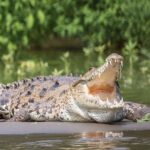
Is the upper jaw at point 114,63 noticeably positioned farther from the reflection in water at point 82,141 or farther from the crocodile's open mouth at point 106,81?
the reflection in water at point 82,141

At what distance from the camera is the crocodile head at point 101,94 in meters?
9.50

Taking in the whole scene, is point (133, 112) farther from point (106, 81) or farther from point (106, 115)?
point (106, 81)

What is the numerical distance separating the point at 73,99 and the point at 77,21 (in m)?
13.5

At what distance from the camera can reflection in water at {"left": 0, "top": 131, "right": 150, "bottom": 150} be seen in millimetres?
8352

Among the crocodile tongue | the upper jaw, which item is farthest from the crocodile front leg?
the upper jaw

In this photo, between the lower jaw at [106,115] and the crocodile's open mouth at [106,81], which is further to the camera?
the lower jaw at [106,115]

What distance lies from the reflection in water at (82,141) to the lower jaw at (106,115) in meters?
0.52

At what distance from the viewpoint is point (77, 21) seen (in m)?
23.6

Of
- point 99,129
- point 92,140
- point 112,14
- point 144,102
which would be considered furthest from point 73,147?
point 112,14

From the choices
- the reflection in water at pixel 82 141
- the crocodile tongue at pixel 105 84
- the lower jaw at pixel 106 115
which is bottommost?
the reflection in water at pixel 82 141

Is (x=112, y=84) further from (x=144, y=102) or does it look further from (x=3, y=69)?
(x=3, y=69)

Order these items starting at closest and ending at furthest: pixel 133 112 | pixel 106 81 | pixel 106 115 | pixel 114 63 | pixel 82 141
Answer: pixel 82 141
pixel 114 63
pixel 106 81
pixel 106 115
pixel 133 112

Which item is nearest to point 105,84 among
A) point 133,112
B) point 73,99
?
point 73,99

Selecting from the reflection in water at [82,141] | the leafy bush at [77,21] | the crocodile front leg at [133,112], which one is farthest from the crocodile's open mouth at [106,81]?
the leafy bush at [77,21]
